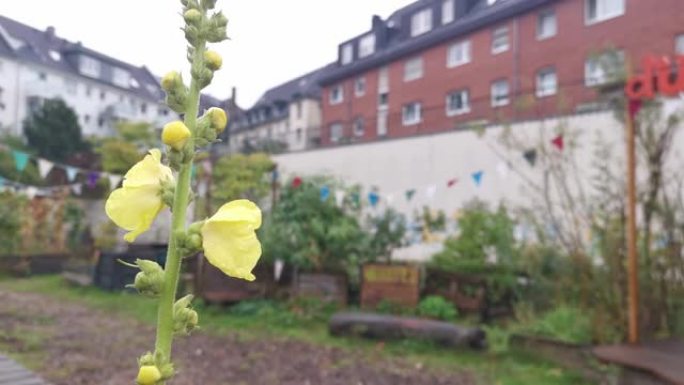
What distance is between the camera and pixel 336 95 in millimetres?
24750

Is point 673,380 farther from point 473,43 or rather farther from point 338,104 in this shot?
point 338,104

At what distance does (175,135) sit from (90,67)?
47.4 feet

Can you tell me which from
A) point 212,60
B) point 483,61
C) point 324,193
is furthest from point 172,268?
point 483,61

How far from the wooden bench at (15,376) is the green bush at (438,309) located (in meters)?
4.27

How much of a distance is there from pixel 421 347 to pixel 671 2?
1134 centimetres

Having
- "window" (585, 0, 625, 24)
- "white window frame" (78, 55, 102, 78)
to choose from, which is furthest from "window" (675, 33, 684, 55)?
"white window frame" (78, 55, 102, 78)

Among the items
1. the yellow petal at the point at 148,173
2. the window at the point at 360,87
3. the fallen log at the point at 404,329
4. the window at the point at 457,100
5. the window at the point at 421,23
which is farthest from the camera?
the window at the point at 360,87

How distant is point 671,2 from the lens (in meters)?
12.4

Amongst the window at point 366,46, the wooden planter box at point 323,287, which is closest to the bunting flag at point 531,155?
the wooden planter box at point 323,287

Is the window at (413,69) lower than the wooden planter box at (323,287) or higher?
higher

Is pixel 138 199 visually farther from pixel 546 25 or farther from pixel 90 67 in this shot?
pixel 546 25

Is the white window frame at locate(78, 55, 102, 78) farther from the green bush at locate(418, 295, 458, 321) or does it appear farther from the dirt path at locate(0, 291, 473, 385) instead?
the green bush at locate(418, 295, 458, 321)

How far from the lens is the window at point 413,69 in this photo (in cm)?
2013

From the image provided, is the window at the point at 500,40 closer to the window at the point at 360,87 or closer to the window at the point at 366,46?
the window at the point at 360,87
